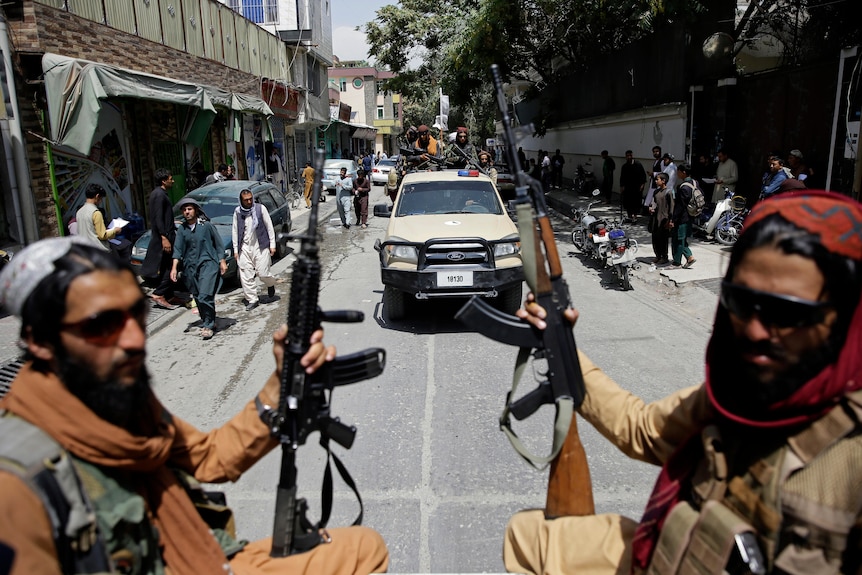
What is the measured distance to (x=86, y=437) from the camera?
4.88ft

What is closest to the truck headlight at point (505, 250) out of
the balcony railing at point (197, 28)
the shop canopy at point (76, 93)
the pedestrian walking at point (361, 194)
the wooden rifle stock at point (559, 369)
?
the wooden rifle stock at point (559, 369)

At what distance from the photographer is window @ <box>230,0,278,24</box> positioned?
24.8 m

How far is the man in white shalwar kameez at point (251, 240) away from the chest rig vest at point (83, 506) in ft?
22.8

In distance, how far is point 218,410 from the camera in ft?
16.6

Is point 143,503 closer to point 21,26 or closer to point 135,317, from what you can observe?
point 135,317

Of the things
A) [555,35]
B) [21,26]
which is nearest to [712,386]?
[21,26]

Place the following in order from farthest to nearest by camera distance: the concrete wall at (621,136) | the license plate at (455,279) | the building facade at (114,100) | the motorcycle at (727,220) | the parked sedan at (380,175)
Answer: the parked sedan at (380,175) < the concrete wall at (621,136) < the motorcycle at (727,220) < the building facade at (114,100) < the license plate at (455,279)

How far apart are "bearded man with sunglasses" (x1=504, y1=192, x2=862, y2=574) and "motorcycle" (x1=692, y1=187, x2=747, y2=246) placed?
35.3 ft

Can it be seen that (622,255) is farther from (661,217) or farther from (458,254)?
(458,254)

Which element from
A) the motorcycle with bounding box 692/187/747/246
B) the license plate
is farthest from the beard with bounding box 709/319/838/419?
the motorcycle with bounding box 692/187/747/246

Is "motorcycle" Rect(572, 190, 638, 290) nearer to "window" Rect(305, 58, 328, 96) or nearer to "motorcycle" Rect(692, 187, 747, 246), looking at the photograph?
"motorcycle" Rect(692, 187, 747, 246)

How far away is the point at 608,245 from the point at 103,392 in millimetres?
8922

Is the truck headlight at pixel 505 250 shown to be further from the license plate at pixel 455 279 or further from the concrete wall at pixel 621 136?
the concrete wall at pixel 621 136

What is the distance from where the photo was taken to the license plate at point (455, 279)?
6.85 meters
